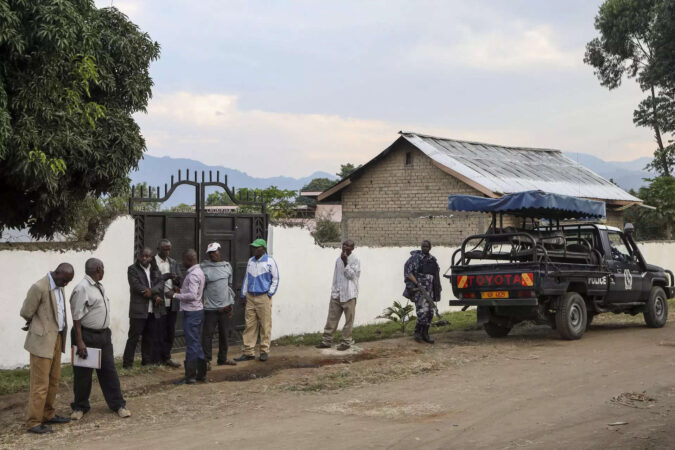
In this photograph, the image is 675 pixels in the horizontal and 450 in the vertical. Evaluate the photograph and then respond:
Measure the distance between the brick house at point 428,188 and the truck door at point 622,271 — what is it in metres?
5.95

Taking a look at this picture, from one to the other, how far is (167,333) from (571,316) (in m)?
6.56

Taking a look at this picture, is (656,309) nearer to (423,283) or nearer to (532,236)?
(532,236)

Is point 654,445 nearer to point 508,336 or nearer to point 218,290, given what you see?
point 218,290

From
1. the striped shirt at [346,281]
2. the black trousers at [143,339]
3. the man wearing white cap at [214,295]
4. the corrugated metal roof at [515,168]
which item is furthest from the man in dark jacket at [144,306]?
the corrugated metal roof at [515,168]

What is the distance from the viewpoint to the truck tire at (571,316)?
12570 millimetres

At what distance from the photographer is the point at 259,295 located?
1109 cm

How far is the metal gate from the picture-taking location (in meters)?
11.6

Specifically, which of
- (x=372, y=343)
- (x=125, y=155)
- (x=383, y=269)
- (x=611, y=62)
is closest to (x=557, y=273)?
(x=372, y=343)

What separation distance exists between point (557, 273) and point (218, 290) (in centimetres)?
539

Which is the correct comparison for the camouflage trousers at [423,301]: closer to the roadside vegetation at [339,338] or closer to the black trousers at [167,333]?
the roadside vegetation at [339,338]

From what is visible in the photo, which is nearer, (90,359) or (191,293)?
(90,359)

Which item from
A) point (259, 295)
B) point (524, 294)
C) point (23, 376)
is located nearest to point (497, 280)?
point (524, 294)

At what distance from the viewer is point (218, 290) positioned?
1048 centimetres

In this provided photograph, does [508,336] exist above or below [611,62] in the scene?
below
